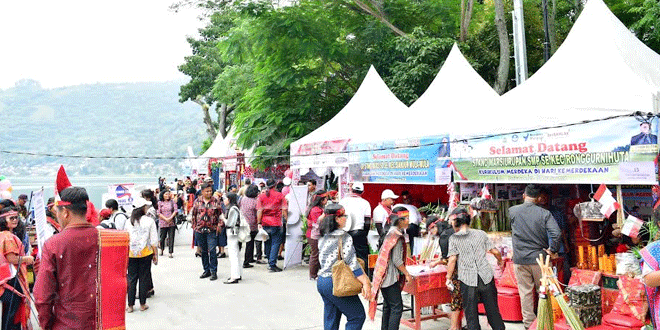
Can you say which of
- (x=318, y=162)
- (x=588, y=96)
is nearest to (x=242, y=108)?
(x=318, y=162)

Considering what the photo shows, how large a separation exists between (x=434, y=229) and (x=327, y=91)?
10.0 meters

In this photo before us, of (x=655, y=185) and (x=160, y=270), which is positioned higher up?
(x=655, y=185)

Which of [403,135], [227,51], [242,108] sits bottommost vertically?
[403,135]

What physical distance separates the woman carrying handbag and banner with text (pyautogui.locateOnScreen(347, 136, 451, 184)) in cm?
345

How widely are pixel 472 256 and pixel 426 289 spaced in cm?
74

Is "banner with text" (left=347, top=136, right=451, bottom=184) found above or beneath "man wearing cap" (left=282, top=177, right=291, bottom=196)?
above

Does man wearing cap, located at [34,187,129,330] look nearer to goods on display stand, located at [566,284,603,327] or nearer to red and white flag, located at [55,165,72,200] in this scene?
red and white flag, located at [55,165,72,200]

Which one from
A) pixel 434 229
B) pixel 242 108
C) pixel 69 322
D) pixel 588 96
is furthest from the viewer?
pixel 242 108

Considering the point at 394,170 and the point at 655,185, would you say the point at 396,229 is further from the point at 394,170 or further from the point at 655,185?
the point at 394,170

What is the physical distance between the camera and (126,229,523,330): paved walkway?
6879mm

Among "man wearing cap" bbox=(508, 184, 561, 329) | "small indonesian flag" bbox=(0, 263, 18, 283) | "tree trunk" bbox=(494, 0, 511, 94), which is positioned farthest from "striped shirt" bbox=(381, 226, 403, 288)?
"tree trunk" bbox=(494, 0, 511, 94)

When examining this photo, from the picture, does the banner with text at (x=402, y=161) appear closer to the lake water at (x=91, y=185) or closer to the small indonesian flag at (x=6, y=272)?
the lake water at (x=91, y=185)

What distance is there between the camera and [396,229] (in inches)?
217

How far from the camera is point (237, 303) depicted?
797 cm
